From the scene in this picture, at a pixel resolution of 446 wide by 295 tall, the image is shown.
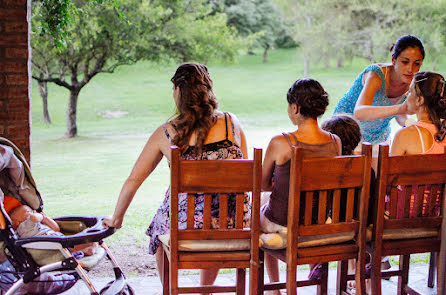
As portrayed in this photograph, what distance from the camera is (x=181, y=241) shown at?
7.68 feet

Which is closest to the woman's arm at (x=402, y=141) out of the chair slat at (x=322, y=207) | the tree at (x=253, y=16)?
the chair slat at (x=322, y=207)

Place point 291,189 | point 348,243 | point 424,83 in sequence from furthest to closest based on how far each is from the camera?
point 424,83 → point 348,243 → point 291,189

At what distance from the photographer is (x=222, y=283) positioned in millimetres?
3441

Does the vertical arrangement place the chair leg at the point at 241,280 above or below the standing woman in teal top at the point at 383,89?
below

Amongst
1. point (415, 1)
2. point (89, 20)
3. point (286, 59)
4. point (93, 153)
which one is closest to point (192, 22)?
point (89, 20)

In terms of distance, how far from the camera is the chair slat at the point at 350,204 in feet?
7.91

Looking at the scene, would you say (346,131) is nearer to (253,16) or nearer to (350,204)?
(350,204)

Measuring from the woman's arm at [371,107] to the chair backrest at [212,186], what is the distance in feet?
3.38

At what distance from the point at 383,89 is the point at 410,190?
3.25 ft

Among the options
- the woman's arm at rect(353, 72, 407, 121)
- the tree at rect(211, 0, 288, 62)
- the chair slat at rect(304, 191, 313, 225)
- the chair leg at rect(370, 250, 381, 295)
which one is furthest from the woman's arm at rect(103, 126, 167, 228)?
the tree at rect(211, 0, 288, 62)

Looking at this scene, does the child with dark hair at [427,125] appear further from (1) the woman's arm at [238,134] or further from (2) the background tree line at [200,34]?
(2) the background tree line at [200,34]

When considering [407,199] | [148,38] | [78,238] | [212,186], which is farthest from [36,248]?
[148,38]

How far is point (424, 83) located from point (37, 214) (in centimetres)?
197

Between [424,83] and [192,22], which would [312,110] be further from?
[192,22]
